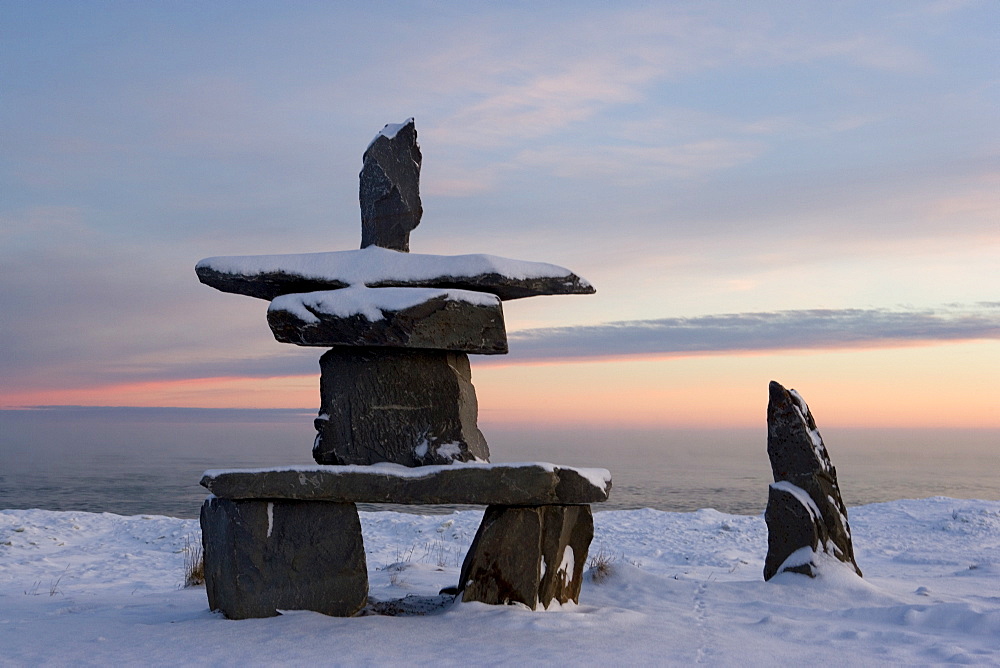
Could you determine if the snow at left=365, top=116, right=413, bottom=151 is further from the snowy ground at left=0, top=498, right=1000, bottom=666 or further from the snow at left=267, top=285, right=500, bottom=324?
the snowy ground at left=0, top=498, right=1000, bottom=666

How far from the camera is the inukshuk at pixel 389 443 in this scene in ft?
22.5

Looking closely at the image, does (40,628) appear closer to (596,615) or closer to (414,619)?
(414,619)

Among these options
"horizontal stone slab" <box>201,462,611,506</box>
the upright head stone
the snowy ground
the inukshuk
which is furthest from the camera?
the upright head stone

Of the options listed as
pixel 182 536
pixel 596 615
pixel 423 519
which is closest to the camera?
pixel 596 615

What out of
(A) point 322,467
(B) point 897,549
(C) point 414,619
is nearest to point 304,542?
(A) point 322,467

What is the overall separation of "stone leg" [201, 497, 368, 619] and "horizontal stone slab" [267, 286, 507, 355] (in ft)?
4.61

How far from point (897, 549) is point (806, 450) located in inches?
224

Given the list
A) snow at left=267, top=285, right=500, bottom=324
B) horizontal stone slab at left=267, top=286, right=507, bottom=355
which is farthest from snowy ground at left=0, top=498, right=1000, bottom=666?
snow at left=267, top=285, right=500, bottom=324

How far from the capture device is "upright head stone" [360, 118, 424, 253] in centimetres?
782

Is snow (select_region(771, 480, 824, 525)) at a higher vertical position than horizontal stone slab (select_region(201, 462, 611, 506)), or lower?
lower

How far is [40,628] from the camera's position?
21.9 ft

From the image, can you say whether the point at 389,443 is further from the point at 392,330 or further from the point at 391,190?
the point at 391,190

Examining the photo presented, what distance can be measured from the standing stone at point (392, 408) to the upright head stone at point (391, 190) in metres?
1.14

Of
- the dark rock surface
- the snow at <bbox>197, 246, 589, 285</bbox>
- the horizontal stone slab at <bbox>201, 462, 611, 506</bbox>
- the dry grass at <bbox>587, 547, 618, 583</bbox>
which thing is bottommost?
the dry grass at <bbox>587, 547, 618, 583</bbox>
